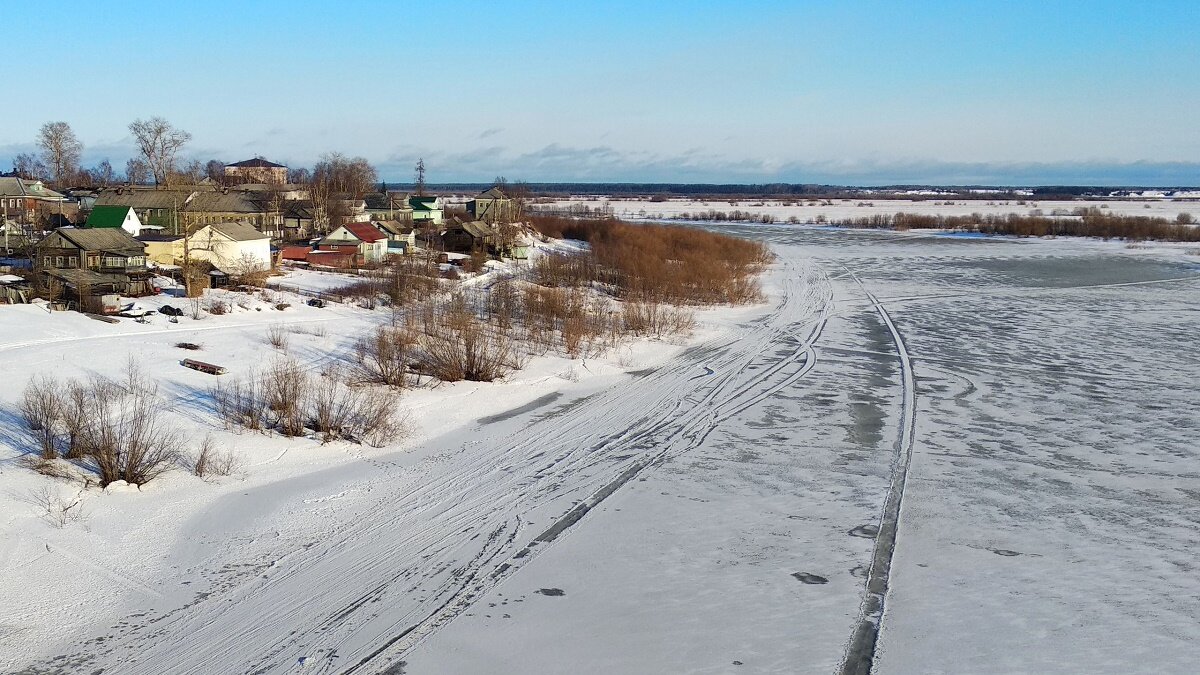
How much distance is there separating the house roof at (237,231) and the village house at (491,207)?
900 inches

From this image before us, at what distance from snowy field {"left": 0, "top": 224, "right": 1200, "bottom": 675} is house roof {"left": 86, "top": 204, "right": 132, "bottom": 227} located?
20148mm

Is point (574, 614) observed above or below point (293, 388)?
below

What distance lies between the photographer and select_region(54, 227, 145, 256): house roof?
27386mm

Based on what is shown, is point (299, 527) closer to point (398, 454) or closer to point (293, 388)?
point (398, 454)

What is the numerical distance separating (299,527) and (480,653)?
3.70 m

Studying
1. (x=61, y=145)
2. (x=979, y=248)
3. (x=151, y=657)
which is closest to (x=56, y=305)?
(x=151, y=657)

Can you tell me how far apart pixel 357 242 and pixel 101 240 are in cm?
1287

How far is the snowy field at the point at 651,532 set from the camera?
7.98 meters

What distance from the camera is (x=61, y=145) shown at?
75688mm

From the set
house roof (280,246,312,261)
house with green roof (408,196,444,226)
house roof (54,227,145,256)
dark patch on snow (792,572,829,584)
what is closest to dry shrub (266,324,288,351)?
house roof (54,227,145,256)

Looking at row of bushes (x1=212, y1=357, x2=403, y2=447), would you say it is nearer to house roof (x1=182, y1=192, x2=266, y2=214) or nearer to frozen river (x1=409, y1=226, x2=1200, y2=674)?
frozen river (x1=409, y1=226, x2=1200, y2=674)

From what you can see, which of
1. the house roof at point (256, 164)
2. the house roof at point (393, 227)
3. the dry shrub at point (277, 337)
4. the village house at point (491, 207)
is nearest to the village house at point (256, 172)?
the house roof at point (256, 164)

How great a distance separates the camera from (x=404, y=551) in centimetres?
986

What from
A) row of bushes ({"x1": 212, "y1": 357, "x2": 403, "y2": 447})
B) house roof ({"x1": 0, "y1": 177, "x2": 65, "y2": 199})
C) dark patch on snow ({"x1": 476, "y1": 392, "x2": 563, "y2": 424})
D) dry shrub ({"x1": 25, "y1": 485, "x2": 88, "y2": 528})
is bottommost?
dark patch on snow ({"x1": 476, "y1": 392, "x2": 563, "y2": 424})
